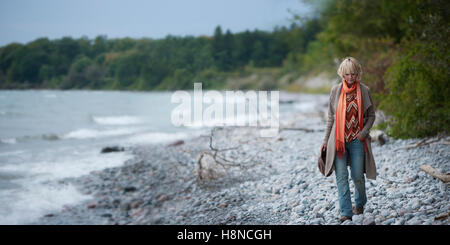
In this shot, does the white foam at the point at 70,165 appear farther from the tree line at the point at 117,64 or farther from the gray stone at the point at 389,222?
the gray stone at the point at 389,222

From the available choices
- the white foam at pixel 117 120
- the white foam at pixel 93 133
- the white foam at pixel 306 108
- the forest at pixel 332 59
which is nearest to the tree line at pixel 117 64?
the forest at pixel 332 59

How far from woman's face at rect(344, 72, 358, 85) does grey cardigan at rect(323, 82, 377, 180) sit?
0.42ft

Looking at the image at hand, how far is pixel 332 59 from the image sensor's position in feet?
60.0

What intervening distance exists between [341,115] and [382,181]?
2032 mm

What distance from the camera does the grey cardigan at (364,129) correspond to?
335 centimetres

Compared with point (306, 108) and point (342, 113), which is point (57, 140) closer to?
point (342, 113)

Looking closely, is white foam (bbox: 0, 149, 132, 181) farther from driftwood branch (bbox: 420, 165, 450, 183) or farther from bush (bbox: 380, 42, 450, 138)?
driftwood branch (bbox: 420, 165, 450, 183)

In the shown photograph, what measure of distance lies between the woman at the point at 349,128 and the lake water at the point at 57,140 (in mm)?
5378

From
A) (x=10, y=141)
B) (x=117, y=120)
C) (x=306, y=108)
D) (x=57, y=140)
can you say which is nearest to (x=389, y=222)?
(x=10, y=141)

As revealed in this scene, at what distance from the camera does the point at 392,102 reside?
7.28m

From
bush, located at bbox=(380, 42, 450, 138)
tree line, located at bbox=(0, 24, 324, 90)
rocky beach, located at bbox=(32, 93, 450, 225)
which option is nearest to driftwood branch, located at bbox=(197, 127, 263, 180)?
rocky beach, located at bbox=(32, 93, 450, 225)

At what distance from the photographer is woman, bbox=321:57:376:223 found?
3307 millimetres
